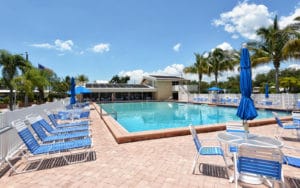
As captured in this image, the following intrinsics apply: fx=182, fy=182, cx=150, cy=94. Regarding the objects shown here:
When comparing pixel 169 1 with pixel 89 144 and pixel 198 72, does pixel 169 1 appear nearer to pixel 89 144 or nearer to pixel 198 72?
pixel 89 144

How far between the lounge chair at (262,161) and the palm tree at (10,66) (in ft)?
87.4

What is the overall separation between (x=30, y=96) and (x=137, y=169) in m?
29.0

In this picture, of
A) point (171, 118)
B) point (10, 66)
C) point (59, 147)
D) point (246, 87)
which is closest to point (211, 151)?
point (246, 87)

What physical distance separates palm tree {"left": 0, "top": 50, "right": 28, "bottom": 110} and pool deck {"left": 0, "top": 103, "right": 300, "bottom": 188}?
2341cm

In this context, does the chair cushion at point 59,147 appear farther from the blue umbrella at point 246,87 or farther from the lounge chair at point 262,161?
the blue umbrella at point 246,87

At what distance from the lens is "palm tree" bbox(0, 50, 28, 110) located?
22.3m

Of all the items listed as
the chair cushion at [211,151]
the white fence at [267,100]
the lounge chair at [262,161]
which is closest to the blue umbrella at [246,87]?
the chair cushion at [211,151]

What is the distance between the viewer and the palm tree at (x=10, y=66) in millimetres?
22297

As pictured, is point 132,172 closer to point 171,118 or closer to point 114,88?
point 171,118

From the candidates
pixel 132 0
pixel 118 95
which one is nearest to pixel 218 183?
pixel 132 0

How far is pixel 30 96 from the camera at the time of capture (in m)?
27.0

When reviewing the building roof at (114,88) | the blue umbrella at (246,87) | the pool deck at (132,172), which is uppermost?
the building roof at (114,88)

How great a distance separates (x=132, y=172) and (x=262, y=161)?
244 centimetres

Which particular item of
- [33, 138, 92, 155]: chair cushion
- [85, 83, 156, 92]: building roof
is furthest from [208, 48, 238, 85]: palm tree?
[33, 138, 92, 155]: chair cushion
